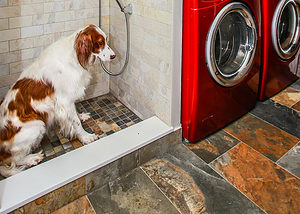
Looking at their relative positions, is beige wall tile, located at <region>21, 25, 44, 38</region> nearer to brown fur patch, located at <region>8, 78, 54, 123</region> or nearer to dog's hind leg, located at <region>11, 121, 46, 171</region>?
brown fur patch, located at <region>8, 78, 54, 123</region>

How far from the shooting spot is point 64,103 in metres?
1.75

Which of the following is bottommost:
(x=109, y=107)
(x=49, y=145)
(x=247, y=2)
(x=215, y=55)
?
(x=49, y=145)

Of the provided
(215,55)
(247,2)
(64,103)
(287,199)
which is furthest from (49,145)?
(247,2)

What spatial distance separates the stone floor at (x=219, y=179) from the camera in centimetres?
153

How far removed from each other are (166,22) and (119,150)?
2.65 ft

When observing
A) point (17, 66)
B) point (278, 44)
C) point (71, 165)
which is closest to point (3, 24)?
point (17, 66)

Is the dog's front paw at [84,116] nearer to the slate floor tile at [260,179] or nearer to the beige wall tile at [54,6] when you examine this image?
the beige wall tile at [54,6]

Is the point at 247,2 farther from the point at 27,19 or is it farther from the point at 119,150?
the point at 27,19

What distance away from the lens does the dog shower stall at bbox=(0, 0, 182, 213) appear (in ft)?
4.97

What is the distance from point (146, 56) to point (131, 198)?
938 millimetres

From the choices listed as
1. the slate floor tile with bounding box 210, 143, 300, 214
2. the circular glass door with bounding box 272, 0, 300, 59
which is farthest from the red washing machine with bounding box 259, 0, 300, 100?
the slate floor tile with bounding box 210, 143, 300, 214

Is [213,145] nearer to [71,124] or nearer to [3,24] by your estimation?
[71,124]

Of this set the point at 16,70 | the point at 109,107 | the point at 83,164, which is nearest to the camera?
the point at 83,164

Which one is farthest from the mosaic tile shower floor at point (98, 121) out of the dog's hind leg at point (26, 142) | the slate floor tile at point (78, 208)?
the slate floor tile at point (78, 208)
